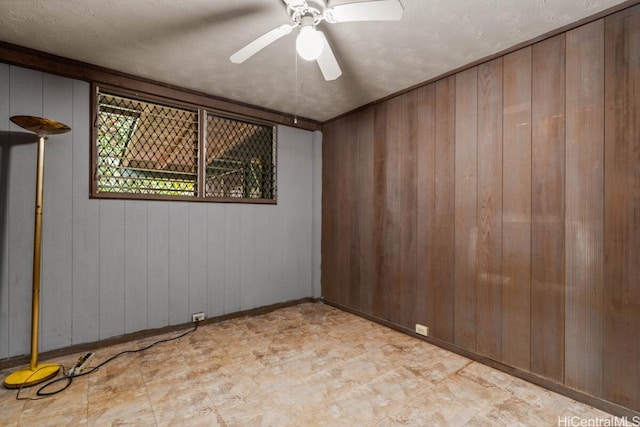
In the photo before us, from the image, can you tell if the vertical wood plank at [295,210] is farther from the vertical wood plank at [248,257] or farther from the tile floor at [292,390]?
the tile floor at [292,390]

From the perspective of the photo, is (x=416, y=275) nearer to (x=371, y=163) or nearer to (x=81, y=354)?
(x=371, y=163)

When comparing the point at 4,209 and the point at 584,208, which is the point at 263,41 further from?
the point at 4,209

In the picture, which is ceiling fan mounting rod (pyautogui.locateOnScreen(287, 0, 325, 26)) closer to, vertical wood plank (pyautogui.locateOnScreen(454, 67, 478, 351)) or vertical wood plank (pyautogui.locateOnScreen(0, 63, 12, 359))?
vertical wood plank (pyautogui.locateOnScreen(454, 67, 478, 351))

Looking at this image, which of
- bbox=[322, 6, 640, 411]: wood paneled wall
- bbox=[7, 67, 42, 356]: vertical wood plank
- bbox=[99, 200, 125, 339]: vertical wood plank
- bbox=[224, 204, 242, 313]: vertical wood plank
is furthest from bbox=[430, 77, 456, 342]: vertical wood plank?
bbox=[7, 67, 42, 356]: vertical wood plank

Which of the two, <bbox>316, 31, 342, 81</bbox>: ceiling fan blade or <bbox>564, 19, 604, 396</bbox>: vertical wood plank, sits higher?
<bbox>316, 31, 342, 81</bbox>: ceiling fan blade

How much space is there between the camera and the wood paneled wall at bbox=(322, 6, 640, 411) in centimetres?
183

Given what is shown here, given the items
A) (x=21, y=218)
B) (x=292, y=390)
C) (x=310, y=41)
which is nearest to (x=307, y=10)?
(x=310, y=41)

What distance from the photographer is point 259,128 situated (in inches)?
149

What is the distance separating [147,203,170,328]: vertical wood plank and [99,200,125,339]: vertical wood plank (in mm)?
224

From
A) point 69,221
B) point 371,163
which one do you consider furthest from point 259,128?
point 69,221

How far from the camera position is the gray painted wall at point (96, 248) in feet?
7.74

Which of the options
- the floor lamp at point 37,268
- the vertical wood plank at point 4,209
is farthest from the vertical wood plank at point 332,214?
the vertical wood plank at point 4,209

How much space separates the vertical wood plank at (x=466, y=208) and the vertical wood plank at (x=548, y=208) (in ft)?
1.36

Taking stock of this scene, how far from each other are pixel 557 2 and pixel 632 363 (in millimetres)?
2106
